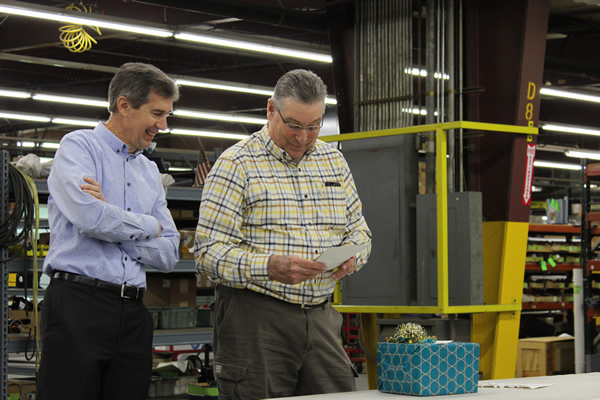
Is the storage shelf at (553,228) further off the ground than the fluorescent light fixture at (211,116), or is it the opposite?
the fluorescent light fixture at (211,116)

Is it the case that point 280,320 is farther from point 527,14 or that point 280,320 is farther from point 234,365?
point 527,14

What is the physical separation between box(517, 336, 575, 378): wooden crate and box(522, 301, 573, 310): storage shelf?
6.46 ft

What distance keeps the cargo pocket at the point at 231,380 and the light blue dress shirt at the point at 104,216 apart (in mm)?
432

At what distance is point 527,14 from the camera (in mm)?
5199

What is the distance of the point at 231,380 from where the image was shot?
268cm

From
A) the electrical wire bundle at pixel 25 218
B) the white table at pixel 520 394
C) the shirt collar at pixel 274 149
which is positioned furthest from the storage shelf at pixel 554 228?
the shirt collar at pixel 274 149

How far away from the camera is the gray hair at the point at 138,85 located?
9.24ft

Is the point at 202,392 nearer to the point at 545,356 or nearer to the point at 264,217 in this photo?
the point at 264,217

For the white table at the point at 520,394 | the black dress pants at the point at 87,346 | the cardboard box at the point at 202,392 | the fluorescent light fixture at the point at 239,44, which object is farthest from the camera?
the fluorescent light fixture at the point at 239,44

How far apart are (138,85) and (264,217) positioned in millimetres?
656

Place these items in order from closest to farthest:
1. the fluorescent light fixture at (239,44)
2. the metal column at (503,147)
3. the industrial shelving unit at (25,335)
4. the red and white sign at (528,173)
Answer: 1. the industrial shelving unit at (25,335)
2. the metal column at (503,147)
3. the red and white sign at (528,173)
4. the fluorescent light fixture at (239,44)

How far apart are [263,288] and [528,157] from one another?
3.11 metres

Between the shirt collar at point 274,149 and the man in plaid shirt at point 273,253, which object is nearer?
the man in plaid shirt at point 273,253

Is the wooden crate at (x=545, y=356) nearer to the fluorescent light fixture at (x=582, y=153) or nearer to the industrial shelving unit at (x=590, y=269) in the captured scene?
the industrial shelving unit at (x=590, y=269)
